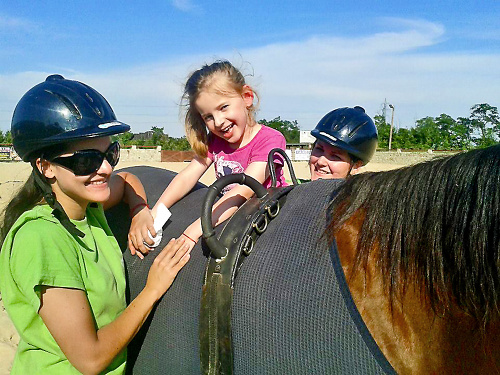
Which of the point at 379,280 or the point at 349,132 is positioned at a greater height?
the point at 349,132

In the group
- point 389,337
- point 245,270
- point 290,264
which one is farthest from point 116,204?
point 389,337

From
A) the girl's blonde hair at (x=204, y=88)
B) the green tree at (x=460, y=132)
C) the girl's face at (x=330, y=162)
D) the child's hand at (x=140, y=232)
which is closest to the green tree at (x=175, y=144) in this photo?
the green tree at (x=460, y=132)

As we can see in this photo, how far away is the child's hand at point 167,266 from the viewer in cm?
192

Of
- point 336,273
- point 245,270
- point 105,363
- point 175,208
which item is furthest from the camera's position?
point 175,208

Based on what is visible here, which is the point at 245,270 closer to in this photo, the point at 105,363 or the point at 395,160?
the point at 105,363

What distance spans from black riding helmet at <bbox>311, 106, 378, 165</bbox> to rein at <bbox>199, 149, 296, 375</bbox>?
4.62ft

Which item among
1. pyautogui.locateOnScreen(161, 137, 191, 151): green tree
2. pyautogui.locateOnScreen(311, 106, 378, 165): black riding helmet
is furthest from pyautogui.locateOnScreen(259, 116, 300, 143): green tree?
pyautogui.locateOnScreen(311, 106, 378, 165): black riding helmet

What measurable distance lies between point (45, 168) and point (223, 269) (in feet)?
2.81

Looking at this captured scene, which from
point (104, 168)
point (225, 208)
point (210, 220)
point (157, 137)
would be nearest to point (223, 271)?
point (210, 220)

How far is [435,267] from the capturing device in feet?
4.22

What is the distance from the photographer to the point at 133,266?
2232mm

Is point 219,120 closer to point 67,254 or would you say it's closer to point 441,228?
point 67,254

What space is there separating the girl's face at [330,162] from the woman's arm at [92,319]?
1514mm

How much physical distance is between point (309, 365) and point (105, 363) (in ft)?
2.69
